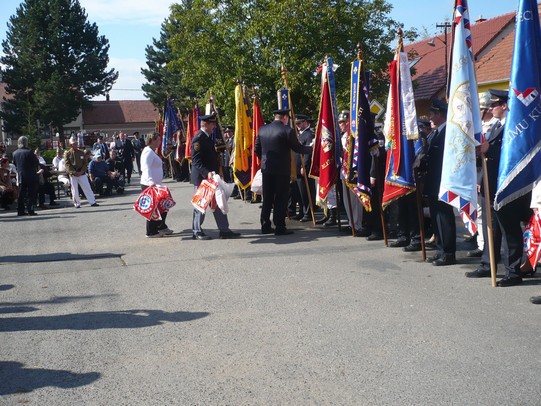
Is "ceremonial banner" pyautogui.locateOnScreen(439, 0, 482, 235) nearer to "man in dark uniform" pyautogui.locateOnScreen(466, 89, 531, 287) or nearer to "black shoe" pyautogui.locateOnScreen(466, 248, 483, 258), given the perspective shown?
"man in dark uniform" pyautogui.locateOnScreen(466, 89, 531, 287)

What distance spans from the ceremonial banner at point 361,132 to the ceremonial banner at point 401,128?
86 centimetres

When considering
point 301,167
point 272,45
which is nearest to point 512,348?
point 301,167

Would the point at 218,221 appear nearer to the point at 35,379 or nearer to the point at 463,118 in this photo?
the point at 463,118

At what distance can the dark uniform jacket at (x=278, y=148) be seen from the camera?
11258 mm

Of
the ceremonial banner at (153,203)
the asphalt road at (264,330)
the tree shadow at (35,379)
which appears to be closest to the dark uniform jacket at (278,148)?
the asphalt road at (264,330)

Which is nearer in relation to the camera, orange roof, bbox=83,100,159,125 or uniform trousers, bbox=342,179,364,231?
uniform trousers, bbox=342,179,364,231

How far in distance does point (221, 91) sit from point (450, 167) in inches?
941

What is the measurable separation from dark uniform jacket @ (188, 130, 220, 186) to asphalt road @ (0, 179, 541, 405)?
64.6 inches

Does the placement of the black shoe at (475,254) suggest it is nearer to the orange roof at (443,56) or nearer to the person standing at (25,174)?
the person standing at (25,174)

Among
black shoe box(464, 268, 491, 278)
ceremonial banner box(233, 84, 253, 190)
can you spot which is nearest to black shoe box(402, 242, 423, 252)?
black shoe box(464, 268, 491, 278)

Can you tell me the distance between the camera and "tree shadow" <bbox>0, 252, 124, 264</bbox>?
10.2 meters

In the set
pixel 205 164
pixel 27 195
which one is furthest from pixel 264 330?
pixel 27 195

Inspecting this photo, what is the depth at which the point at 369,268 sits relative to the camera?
8.54 metres

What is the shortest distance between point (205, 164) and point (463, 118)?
499 cm
